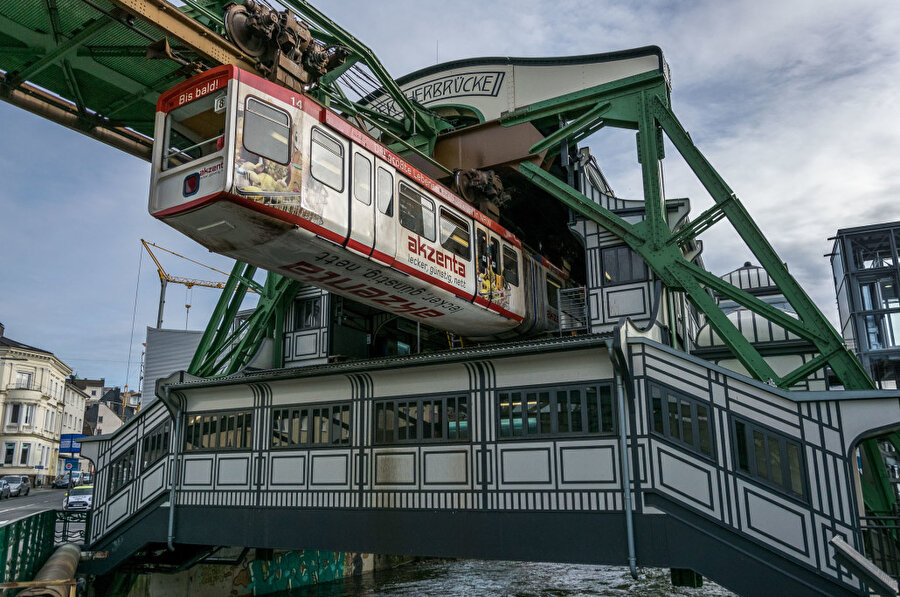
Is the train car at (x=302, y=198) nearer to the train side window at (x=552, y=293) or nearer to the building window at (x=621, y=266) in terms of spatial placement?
the building window at (x=621, y=266)

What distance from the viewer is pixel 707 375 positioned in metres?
11.7

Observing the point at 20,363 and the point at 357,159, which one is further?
the point at 20,363

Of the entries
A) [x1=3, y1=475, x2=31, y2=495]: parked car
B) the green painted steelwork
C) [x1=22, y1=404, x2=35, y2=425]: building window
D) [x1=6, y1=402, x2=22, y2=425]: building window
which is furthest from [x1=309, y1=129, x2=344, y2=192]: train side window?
[x1=22, y1=404, x2=35, y2=425]: building window

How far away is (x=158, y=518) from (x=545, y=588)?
13550 millimetres

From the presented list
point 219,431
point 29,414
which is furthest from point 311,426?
point 29,414

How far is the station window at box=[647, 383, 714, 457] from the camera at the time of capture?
38.2 ft

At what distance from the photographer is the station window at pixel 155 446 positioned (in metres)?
18.0

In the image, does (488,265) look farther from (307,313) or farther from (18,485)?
(18,485)

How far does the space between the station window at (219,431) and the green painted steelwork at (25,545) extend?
3.74 metres

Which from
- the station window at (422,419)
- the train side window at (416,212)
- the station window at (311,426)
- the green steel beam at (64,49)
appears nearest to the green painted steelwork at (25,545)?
the station window at (311,426)

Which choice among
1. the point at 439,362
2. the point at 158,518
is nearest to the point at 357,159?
the point at 439,362

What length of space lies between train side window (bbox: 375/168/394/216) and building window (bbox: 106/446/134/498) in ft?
35.9

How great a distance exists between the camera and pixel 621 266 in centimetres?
1761

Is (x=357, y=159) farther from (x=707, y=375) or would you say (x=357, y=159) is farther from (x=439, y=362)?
(x=707, y=375)
